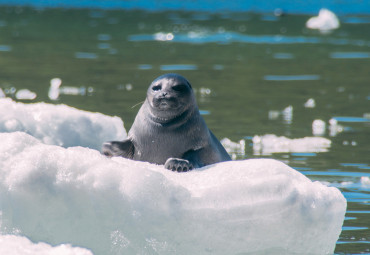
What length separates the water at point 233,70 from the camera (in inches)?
309

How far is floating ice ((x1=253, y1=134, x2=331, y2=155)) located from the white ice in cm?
361

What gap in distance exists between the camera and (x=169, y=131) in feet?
17.3

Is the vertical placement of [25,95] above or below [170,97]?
below

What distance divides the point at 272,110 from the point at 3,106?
430cm

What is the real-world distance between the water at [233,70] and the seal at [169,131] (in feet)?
3.32

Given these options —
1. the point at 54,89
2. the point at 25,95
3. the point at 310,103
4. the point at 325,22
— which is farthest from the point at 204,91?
the point at 325,22

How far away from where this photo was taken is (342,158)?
761cm

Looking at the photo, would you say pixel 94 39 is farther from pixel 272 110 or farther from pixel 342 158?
pixel 342 158

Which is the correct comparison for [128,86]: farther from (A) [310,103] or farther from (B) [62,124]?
(B) [62,124]

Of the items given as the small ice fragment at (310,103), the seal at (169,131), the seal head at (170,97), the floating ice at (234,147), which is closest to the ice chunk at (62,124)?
the floating ice at (234,147)

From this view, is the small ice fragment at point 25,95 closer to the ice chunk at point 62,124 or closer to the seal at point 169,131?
the ice chunk at point 62,124

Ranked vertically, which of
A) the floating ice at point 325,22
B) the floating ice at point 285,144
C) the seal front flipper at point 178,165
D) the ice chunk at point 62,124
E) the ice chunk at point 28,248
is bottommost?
the floating ice at point 325,22

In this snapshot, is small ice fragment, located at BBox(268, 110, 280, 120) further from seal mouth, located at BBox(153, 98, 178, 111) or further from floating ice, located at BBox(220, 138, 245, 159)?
seal mouth, located at BBox(153, 98, 178, 111)

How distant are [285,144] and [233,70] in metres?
5.82
